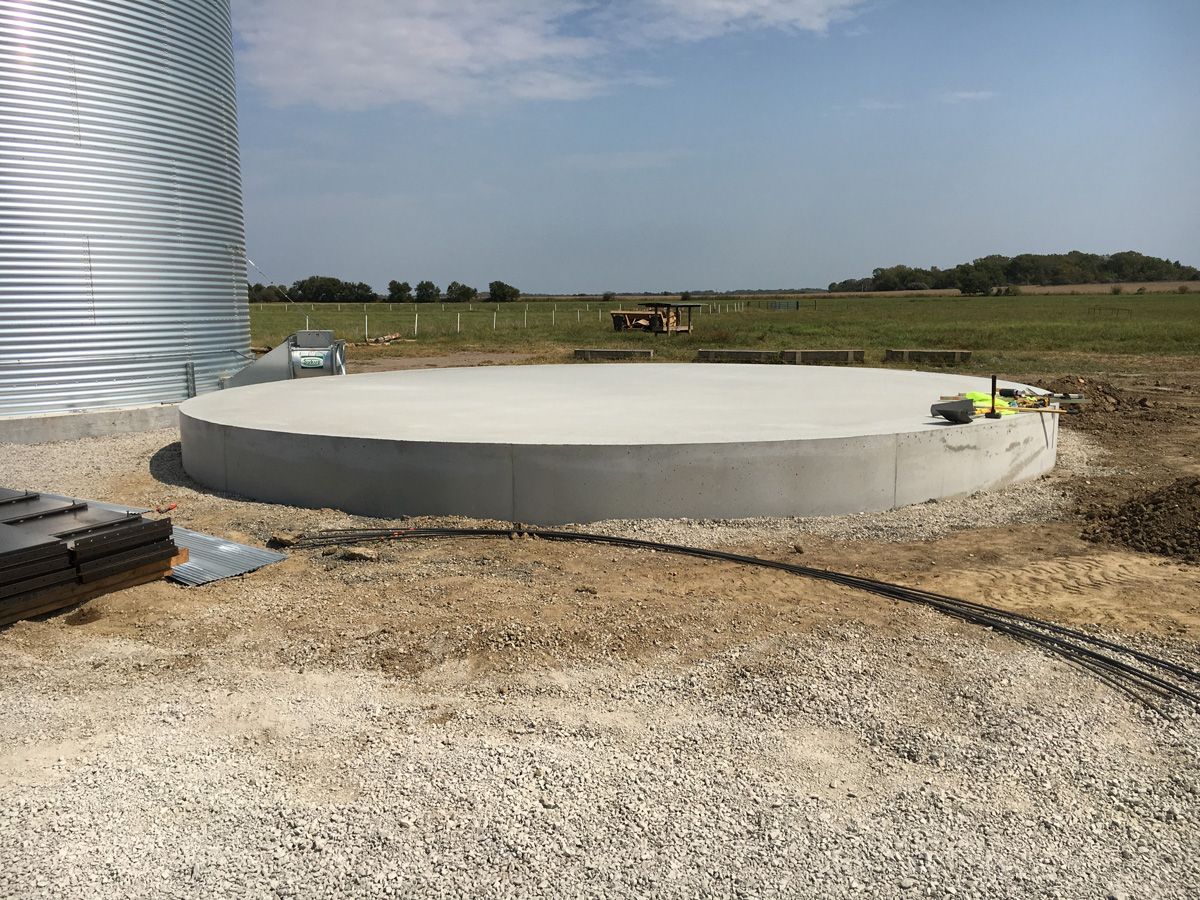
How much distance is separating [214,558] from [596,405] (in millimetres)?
4505

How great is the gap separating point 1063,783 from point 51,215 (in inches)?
516

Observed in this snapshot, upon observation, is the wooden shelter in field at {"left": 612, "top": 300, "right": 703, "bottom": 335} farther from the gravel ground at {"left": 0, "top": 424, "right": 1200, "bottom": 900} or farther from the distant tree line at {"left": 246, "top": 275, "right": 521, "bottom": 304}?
the distant tree line at {"left": 246, "top": 275, "right": 521, "bottom": 304}

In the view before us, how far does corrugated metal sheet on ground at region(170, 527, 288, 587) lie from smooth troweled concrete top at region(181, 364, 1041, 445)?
4.58 feet

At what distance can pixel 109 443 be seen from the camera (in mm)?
12398

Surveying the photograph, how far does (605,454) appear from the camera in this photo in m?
7.38

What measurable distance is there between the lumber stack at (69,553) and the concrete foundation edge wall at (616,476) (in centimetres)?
170

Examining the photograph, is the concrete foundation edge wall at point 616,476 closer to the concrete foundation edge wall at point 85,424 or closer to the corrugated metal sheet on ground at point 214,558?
the corrugated metal sheet on ground at point 214,558

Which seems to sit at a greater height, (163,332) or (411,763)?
(163,332)

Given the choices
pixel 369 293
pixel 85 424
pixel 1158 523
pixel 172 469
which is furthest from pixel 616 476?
pixel 369 293

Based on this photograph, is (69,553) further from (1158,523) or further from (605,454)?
(1158,523)

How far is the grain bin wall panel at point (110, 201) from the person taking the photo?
12156 millimetres

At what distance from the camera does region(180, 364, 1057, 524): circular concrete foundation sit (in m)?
7.46

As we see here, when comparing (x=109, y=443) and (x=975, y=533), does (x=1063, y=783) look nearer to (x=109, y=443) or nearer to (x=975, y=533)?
(x=975, y=533)

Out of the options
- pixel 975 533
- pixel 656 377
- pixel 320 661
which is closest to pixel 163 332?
pixel 656 377
